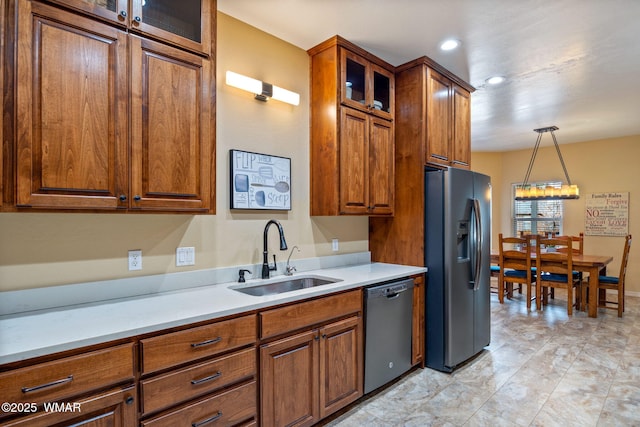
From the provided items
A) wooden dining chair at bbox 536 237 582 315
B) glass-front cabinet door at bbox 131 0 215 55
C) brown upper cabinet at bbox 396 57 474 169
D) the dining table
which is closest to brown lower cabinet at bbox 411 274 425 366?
brown upper cabinet at bbox 396 57 474 169

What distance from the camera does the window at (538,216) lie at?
6.29m

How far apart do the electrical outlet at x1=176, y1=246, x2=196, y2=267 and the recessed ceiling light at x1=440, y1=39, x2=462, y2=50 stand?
7.82 ft

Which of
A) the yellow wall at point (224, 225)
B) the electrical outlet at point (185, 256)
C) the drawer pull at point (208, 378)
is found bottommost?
the drawer pull at point (208, 378)

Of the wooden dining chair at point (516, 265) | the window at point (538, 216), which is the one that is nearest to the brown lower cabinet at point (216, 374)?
the wooden dining chair at point (516, 265)

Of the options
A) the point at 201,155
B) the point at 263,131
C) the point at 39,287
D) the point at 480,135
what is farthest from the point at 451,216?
the point at 480,135

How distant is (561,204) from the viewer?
6234 mm

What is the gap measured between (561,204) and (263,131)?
6.05 metres

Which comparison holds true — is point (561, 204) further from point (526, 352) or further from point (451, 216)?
point (451, 216)

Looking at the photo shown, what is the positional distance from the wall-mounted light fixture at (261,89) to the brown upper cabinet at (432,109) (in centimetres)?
101

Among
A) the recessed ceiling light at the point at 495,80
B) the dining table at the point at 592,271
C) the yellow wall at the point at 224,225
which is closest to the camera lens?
the yellow wall at the point at 224,225

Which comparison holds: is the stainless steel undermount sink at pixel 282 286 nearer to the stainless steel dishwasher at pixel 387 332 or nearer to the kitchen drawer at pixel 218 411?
the stainless steel dishwasher at pixel 387 332

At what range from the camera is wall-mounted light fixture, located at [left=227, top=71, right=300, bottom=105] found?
2.29 meters

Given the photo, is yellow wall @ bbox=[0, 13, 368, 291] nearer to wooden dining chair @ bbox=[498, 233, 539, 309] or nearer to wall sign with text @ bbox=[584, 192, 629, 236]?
wooden dining chair @ bbox=[498, 233, 539, 309]

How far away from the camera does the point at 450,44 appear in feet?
8.80
